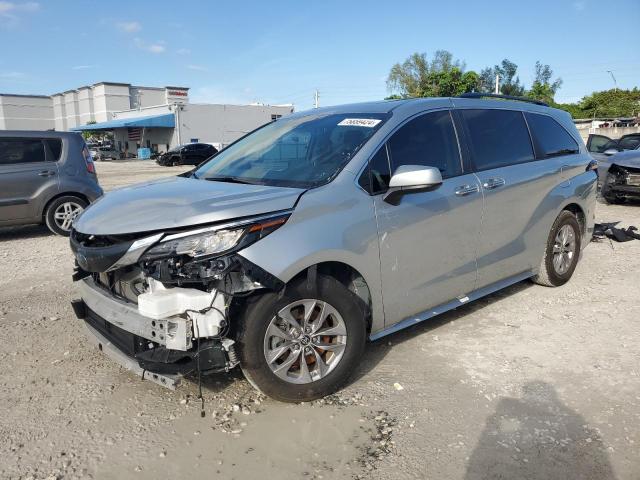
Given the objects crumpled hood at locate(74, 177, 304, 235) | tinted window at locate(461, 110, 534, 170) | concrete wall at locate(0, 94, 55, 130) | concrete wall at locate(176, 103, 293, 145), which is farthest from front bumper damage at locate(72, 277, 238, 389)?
concrete wall at locate(0, 94, 55, 130)

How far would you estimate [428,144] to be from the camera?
399 cm

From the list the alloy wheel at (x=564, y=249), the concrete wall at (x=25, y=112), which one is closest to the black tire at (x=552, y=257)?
the alloy wheel at (x=564, y=249)

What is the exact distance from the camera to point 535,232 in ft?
16.1

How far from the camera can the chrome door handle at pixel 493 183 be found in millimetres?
4262

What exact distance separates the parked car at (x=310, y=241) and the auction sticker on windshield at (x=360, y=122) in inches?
0.6

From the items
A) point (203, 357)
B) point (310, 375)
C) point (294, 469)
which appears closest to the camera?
point (294, 469)

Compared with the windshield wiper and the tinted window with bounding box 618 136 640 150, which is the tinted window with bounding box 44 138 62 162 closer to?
the windshield wiper

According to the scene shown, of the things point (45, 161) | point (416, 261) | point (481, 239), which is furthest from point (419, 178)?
point (45, 161)

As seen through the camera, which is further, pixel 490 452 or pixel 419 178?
pixel 419 178

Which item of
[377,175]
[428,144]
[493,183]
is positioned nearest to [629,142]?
[493,183]

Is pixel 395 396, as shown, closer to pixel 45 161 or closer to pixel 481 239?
pixel 481 239

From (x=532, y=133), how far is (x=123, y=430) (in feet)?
14.0

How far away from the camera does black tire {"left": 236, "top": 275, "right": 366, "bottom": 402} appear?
2.95 meters

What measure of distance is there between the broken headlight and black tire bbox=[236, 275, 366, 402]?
0.34 m
